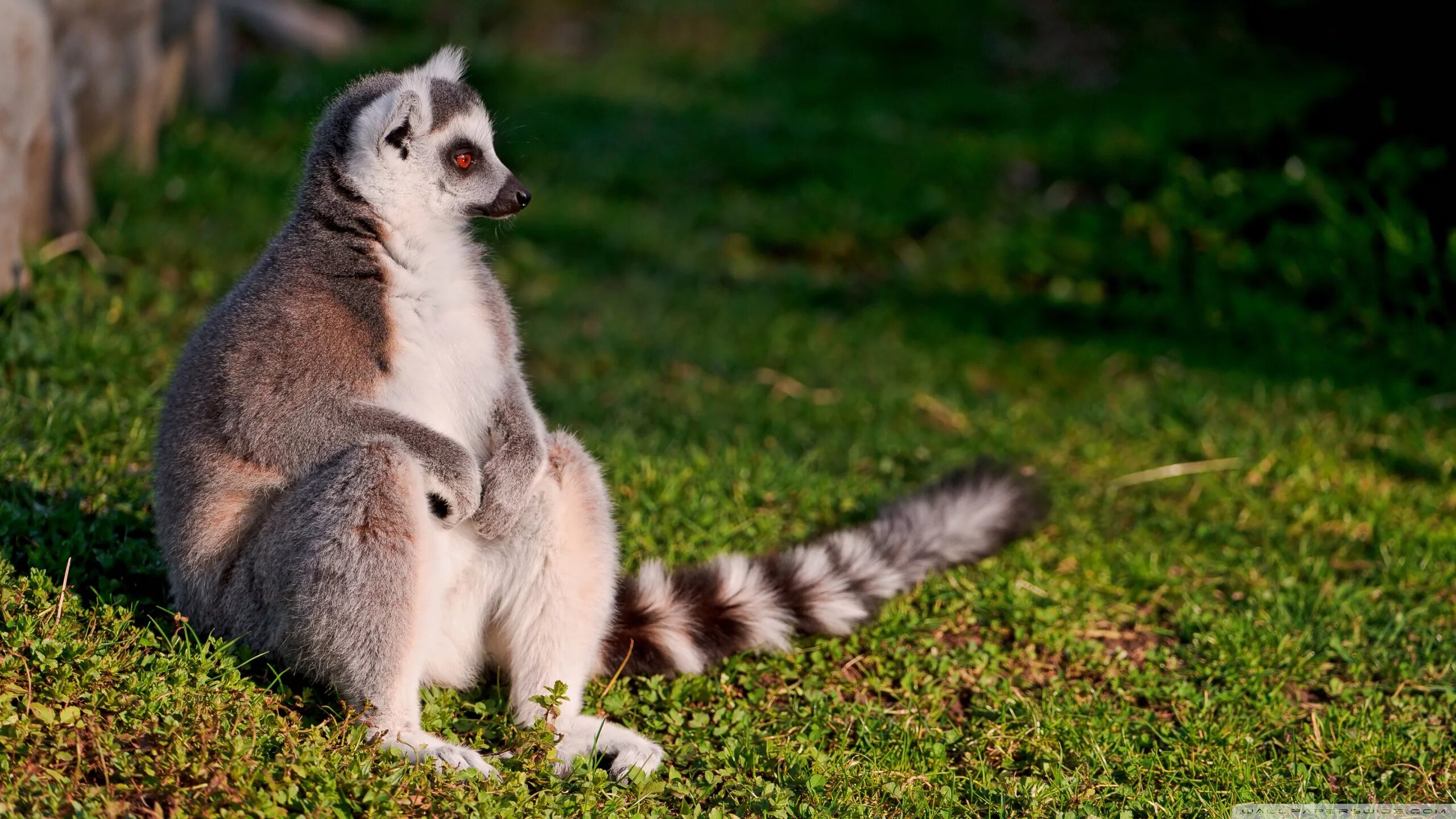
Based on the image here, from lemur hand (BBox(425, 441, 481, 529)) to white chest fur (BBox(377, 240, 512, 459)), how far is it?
0.15m

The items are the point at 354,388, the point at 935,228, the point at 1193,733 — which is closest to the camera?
the point at 354,388

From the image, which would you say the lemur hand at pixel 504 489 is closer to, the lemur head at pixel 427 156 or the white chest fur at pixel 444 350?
the white chest fur at pixel 444 350

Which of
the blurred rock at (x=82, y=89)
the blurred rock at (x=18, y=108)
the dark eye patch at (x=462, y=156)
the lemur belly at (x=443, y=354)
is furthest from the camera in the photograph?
the blurred rock at (x=82, y=89)

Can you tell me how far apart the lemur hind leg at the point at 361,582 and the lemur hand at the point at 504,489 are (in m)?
0.18

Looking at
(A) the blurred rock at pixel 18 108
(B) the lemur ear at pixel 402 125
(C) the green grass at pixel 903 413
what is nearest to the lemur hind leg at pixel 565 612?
(C) the green grass at pixel 903 413

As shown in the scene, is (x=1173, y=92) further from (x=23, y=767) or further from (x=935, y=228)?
(x=23, y=767)


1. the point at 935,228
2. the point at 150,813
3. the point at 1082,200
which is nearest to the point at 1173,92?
the point at 1082,200

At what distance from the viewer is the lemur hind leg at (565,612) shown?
10.7ft

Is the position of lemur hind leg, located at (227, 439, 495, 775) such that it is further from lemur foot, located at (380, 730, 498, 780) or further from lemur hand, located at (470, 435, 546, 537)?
lemur hand, located at (470, 435, 546, 537)

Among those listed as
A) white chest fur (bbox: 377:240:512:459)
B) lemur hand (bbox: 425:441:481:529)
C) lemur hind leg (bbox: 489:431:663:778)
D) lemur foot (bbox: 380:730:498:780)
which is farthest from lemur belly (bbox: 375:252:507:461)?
lemur foot (bbox: 380:730:498:780)

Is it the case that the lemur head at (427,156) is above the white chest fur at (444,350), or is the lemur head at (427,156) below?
above

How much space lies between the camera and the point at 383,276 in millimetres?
3195

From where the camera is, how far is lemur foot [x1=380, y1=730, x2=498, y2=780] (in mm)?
2986

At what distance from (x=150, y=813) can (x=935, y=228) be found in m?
6.66
